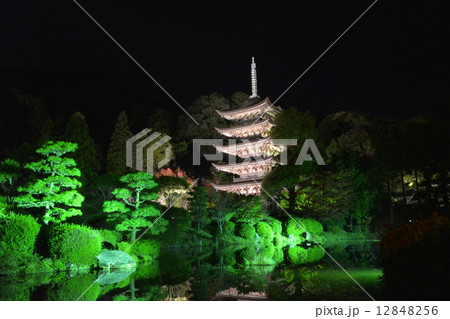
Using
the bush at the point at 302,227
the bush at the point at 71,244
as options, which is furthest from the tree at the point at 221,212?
the bush at the point at 71,244

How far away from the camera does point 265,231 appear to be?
2173 centimetres

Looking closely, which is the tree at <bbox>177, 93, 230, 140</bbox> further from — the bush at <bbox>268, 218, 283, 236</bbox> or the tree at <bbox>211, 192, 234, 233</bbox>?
the bush at <bbox>268, 218, 283, 236</bbox>

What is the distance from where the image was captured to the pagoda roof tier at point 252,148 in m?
27.9

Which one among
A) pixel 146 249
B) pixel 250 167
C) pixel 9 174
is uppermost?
pixel 250 167

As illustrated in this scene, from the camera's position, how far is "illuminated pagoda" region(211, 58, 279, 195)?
28.1m

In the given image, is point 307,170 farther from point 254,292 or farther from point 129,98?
point 129,98

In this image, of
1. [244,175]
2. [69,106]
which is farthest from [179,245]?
[69,106]

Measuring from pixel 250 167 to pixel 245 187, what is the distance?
175cm

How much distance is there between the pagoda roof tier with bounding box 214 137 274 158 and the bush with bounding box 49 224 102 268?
59.2ft

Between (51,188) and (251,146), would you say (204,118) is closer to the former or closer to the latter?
(251,146)

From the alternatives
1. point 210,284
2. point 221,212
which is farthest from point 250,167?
point 210,284

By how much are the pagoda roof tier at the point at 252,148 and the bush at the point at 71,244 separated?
59.2 feet

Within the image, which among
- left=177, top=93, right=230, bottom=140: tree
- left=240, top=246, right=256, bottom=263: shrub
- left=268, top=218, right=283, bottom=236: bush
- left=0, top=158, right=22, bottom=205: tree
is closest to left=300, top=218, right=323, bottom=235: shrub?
left=268, top=218, right=283, bottom=236: bush

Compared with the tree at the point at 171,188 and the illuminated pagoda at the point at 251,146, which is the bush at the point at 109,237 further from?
the illuminated pagoda at the point at 251,146
